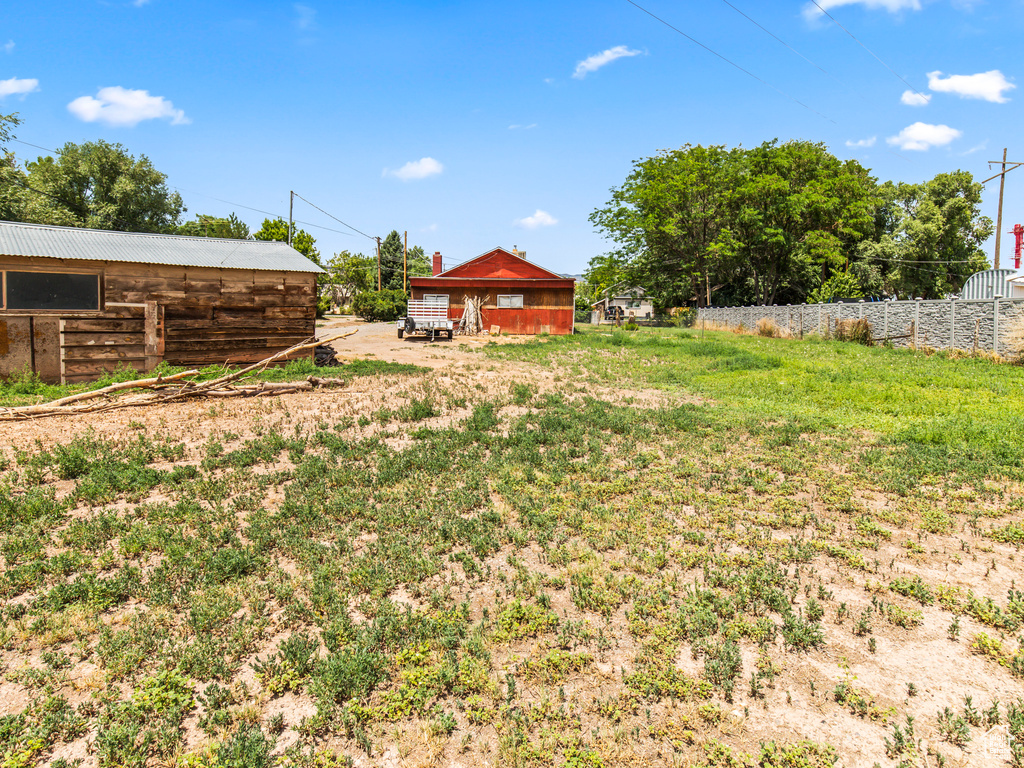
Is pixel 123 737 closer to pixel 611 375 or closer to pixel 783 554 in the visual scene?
pixel 783 554

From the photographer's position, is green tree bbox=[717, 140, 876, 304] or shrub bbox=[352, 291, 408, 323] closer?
green tree bbox=[717, 140, 876, 304]

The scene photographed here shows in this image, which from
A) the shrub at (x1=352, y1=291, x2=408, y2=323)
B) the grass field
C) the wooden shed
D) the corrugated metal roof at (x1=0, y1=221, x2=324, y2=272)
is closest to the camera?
the grass field

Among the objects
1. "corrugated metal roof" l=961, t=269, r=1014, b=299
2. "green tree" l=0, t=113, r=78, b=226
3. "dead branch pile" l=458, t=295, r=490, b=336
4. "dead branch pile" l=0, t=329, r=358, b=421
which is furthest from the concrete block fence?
"green tree" l=0, t=113, r=78, b=226

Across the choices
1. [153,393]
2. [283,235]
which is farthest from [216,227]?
[153,393]

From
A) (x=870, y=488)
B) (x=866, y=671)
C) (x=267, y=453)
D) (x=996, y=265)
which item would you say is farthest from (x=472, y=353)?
(x=996, y=265)

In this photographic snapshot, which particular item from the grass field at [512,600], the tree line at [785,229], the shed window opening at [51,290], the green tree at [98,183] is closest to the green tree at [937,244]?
the tree line at [785,229]

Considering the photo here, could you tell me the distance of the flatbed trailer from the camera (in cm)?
2794

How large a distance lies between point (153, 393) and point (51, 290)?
4737mm

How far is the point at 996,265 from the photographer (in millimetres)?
35594

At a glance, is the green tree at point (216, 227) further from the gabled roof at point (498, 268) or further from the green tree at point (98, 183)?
the gabled roof at point (498, 268)

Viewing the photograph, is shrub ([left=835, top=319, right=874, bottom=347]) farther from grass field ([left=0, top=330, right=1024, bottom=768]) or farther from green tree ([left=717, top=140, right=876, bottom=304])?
green tree ([left=717, top=140, right=876, bottom=304])

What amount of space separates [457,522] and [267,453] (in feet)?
11.4

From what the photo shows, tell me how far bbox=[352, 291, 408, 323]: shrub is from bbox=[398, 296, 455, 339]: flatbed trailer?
824 inches

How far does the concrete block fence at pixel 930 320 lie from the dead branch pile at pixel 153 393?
63.0ft
